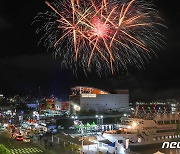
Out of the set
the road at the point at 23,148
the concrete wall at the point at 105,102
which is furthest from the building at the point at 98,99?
the road at the point at 23,148

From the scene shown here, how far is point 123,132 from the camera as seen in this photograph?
35781mm

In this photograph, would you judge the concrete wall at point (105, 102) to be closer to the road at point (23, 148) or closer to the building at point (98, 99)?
the building at point (98, 99)

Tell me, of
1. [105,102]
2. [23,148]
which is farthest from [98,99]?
[23,148]

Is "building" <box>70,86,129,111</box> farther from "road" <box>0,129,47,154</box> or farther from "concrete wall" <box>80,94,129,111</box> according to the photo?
"road" <box>0,129,47,154</box>

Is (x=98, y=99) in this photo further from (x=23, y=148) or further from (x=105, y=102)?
(x=23, y=148)

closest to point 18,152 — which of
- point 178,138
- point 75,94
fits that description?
point 178,138

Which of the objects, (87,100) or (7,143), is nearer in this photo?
(7,143)

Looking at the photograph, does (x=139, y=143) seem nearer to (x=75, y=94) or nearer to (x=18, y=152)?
(x=18, y=152)

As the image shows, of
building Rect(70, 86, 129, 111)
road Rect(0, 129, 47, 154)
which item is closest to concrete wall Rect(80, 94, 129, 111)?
building Rect(70, 86, 129, 111)

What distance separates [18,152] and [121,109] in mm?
63898

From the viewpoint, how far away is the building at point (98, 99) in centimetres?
8273

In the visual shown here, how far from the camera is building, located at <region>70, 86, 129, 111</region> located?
8273 cm

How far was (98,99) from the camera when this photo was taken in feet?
279

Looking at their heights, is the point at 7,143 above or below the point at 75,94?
below
